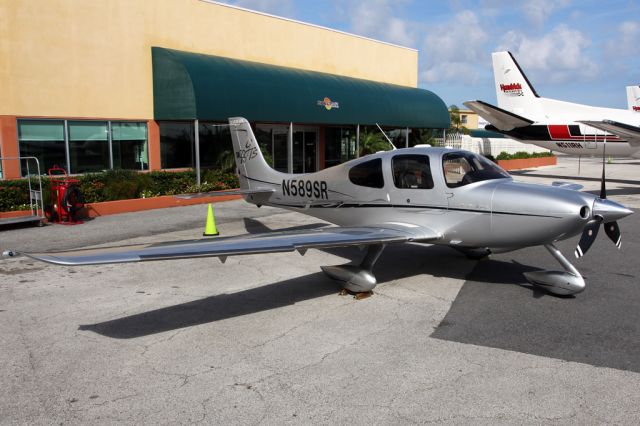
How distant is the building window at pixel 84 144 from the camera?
1636 centimetres

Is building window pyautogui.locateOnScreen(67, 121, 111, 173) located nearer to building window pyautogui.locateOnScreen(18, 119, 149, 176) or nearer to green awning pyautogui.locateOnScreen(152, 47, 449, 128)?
building window pyautogui.locateOnScreen(18, 119, 149, 176)

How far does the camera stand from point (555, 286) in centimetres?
728

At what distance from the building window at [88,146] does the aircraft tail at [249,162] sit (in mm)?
7819

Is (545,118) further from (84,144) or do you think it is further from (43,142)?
(43,142)

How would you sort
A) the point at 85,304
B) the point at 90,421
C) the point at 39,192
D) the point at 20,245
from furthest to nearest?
the point at 39,192
the point at 20,245
the point at 85,304
the point at 90,421

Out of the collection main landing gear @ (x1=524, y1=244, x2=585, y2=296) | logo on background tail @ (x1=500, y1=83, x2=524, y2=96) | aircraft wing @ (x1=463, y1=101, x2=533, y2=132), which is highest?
logo on background tail @ (x1=500, y1=83, x2=524, y2=96)

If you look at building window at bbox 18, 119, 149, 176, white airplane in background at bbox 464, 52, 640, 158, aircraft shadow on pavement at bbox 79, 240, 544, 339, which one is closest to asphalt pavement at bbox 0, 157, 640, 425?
aircraft shadow on pavement at bbox 79, 240, 544, 339

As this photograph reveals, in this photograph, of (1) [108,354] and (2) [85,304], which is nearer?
(1) [108,354]

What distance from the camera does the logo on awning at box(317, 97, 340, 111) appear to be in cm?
2313

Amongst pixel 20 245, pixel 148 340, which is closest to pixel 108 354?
pixel 148 340

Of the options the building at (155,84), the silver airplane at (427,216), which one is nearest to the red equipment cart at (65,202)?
the building at (155,84)

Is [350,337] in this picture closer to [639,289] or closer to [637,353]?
[637,353]

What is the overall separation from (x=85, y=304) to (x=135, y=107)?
1295cm

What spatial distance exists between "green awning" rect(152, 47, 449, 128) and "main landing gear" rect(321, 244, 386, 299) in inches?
467
